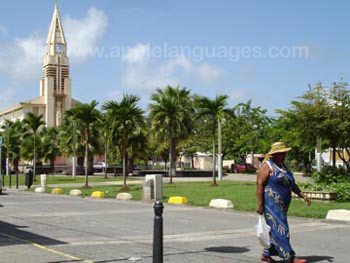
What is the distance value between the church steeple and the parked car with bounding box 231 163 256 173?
3790cm

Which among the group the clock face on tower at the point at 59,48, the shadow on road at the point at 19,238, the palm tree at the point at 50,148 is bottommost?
the shadow on road at the point at 19,238

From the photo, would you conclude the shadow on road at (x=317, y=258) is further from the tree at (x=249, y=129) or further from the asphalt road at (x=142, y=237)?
the tree at (x=249, y=129)

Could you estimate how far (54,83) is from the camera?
86688 mm

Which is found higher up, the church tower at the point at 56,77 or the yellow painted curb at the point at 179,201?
the church tower at the point at 56,77

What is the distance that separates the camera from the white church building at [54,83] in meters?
85.9

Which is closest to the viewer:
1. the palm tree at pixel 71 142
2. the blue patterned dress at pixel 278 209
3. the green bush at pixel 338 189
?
the blue patterned dress at pixel 278 209

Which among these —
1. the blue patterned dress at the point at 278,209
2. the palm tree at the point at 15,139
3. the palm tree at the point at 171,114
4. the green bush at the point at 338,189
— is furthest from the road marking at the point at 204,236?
the palm tree at the point at 15,139

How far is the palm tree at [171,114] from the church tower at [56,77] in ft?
143

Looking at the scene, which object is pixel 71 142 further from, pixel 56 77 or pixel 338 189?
pixel 338 189

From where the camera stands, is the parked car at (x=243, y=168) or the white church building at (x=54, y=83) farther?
the white church building at (x=54, y=83)

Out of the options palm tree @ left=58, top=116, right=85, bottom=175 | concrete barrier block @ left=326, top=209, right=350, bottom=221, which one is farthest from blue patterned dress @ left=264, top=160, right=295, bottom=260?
palm tree @ left=58, top=116, right=85, bottom=175

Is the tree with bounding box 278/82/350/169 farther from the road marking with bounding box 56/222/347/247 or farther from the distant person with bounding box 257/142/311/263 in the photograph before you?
the distant person with bounding box 257/142/311/263

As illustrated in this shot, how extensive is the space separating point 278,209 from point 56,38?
269 ft

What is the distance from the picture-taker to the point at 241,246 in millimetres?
10203
